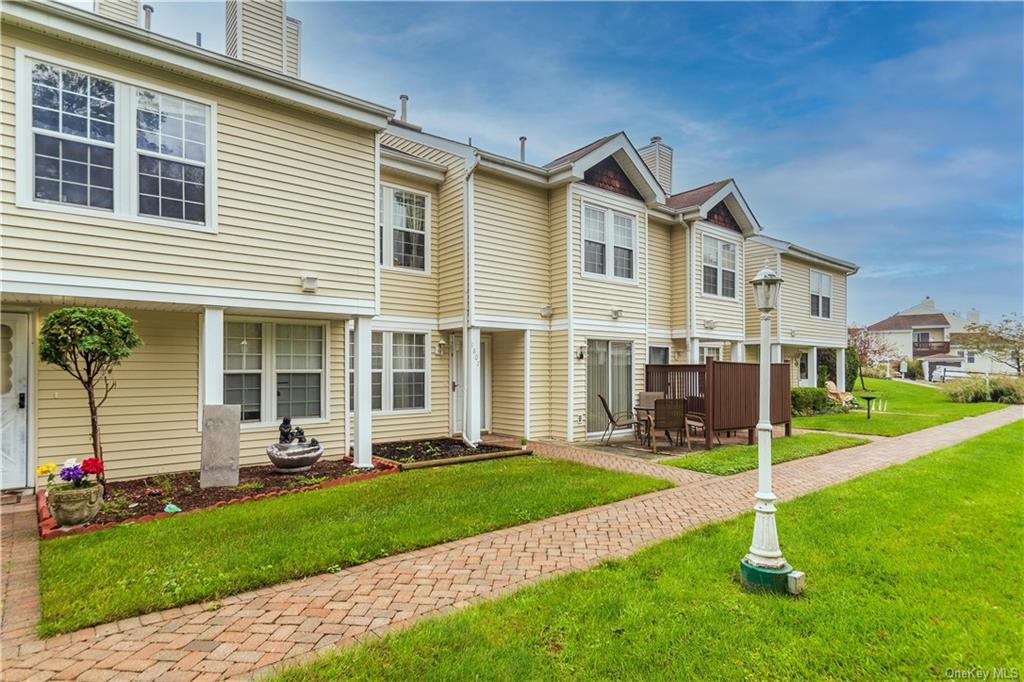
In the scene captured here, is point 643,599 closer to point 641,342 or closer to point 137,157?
point 137,157

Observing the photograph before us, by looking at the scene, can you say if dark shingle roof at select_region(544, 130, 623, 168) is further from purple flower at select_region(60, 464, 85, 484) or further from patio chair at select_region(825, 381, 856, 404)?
patio chair at select_region(825, 381, 856, 404)

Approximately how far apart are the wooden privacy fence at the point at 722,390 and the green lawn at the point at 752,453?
544mm

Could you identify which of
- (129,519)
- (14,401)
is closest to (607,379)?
(129,519)

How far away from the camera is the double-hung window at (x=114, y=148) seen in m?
6.09

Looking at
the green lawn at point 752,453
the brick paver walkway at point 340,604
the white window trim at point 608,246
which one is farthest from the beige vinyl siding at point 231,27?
the green lawn at point 752,453

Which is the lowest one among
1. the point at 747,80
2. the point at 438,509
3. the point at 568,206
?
the point at 438,509

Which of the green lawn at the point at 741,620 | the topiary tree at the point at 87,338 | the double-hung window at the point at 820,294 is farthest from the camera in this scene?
the double-hung window at the point at 820,294

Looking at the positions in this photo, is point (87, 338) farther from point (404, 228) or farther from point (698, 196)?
point (698, 196)

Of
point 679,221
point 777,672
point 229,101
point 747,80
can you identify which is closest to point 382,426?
point 229,101

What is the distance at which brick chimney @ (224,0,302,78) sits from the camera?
29.6ft

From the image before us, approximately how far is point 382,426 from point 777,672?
8806mm

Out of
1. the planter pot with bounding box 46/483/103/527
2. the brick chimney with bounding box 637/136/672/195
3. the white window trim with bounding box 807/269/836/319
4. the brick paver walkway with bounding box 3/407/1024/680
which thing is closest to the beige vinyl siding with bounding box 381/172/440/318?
the planter pot with bounding box 46/483/103/527

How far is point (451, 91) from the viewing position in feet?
50.9

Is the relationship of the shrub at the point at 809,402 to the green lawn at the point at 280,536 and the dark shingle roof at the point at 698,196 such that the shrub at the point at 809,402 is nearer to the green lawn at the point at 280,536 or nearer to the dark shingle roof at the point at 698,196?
the dark shingle roof at the point at 698,196
